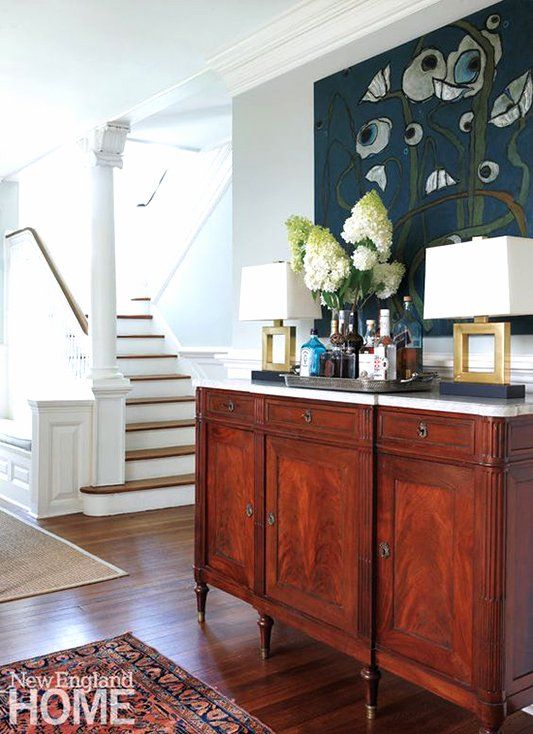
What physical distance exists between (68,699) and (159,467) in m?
3.01

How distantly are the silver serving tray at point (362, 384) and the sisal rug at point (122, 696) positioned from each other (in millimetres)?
1078

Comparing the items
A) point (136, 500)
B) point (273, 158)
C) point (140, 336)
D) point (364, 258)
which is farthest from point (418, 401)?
point (140, 336)

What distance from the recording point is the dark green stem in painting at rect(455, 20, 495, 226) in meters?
2.64

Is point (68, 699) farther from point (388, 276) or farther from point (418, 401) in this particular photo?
point (388, 276)

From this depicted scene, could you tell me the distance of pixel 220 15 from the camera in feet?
11.0

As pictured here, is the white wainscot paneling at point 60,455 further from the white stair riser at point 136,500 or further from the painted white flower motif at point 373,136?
the painted white flower motif at point 373,136

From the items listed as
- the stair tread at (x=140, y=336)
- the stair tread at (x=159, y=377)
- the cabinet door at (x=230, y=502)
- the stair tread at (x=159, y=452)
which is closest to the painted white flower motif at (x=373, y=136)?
the cabinet door at (x=230, y=502)

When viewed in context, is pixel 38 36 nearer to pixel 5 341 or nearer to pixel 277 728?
pixel 277 728

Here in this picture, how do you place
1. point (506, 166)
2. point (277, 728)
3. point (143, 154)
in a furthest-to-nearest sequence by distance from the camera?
point (143, 154), point (506, 166), point (277, 728)

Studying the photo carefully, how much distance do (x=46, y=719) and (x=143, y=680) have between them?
0.37 m

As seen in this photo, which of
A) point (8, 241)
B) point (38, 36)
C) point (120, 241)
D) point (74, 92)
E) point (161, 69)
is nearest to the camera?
point (38, 36)

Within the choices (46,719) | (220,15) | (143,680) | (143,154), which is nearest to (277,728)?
(143,680)

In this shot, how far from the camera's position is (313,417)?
8.52 feet

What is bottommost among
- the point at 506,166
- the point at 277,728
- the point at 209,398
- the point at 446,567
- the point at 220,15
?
the point at 277,728
